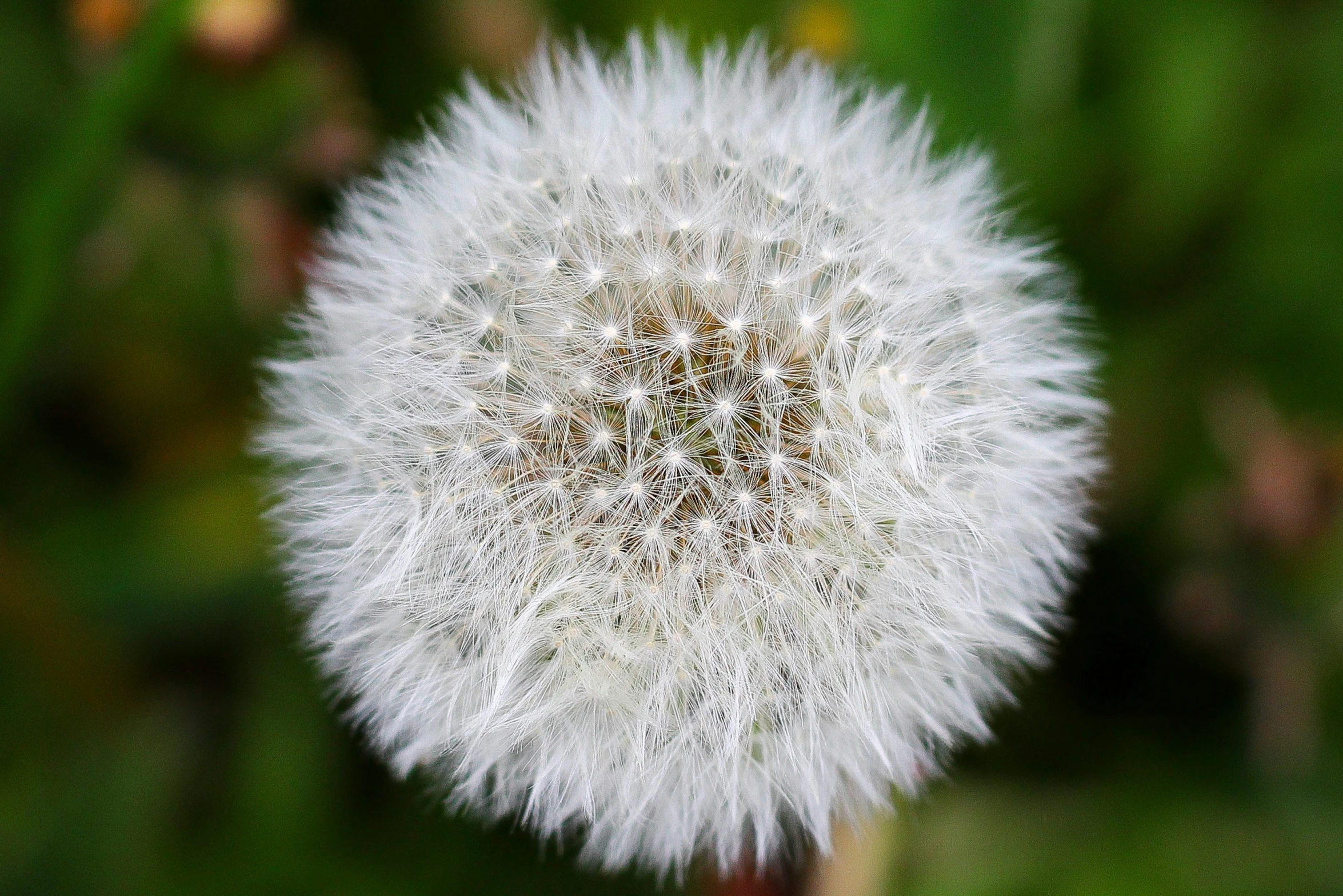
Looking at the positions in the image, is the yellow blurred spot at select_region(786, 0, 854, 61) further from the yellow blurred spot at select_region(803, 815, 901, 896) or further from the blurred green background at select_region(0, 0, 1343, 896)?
the yellow blurred spot at select_region(803, 815, 901, 896)

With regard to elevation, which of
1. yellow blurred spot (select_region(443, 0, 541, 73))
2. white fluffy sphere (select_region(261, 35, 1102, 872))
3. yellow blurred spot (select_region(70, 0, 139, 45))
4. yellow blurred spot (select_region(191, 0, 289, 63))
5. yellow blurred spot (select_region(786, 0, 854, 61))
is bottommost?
white fluffy sphere (select_region(261, 35, 1102, 872))


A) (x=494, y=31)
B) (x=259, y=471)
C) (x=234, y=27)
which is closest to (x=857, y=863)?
(x=259, y=471)

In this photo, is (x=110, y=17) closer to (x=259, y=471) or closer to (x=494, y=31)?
(x=494, y=31)

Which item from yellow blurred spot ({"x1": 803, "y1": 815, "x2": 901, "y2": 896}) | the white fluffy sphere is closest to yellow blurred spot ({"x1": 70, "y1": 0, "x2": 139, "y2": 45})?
the white fluffy sphere

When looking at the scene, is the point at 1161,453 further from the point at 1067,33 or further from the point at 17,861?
the point at 17,861

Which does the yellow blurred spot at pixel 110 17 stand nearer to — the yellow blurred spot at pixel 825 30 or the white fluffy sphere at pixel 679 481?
the white fluffy sphere at pixel 679 481

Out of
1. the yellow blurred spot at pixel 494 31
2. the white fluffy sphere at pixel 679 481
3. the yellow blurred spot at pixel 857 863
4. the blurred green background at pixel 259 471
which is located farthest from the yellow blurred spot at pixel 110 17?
the yellow blurred spot at pixel 857 863
